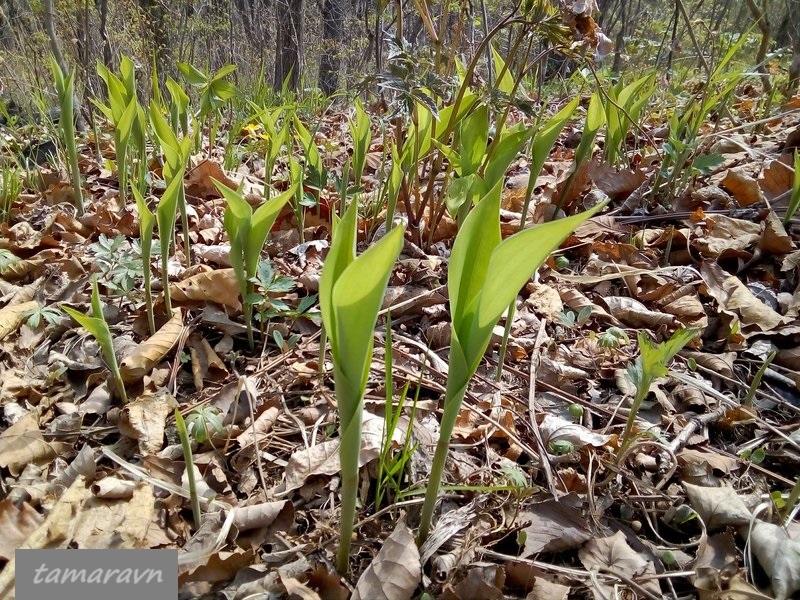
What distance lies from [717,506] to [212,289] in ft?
3.77

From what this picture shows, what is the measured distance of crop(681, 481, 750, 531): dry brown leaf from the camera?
0.80 meters


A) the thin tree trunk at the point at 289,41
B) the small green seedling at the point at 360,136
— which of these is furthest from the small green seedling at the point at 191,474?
the thin tree trunk at the point at 289,41

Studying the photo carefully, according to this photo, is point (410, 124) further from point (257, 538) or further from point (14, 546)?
point (14, 546)

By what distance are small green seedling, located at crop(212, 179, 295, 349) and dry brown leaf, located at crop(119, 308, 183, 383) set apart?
173 millimetres

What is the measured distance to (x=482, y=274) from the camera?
0.57 meters

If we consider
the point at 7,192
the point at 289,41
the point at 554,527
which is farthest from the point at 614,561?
the point at 289,41

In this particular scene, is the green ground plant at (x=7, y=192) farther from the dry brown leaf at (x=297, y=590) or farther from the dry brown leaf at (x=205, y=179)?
the dry brown leaf at (x=297, y=590)

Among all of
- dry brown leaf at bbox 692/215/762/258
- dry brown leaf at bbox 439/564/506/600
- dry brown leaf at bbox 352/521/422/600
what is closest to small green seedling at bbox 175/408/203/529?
dry brown leaf at bbox 352/521/422/600

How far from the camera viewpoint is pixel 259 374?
1.12 m

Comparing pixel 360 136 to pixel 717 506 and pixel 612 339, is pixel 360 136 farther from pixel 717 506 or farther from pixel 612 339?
pixel 717 506

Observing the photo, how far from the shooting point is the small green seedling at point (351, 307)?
1.53ft

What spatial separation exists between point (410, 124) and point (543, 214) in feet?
1.77

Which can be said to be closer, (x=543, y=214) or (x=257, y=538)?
(x=257, y=538)

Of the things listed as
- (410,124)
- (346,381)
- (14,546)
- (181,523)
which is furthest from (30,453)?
(410,124)
